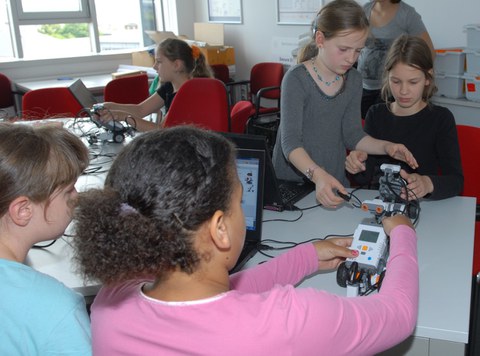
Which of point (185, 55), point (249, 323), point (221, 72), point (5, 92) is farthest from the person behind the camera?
point (221, 72)

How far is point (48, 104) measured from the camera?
335cm

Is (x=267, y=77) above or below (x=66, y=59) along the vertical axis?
below

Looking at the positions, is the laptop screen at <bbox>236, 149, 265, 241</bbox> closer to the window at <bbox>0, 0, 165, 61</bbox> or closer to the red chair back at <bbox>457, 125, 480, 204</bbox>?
the red chair back at <bbox>457, 125, 480, 204</bbox>

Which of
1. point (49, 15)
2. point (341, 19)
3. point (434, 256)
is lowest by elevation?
point (434, 256)

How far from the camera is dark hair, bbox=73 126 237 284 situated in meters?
0.72

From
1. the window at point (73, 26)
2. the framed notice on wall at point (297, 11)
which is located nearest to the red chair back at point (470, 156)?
the framed notice on wall at point (297, 11)

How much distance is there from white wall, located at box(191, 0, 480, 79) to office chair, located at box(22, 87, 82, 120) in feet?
8.24

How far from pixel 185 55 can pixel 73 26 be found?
3013 mm

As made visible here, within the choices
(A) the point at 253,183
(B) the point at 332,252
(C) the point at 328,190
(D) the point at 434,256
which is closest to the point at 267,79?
(C) the point at 328,190

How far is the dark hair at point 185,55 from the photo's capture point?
3.15m

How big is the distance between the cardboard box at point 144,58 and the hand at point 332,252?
439 centimetres

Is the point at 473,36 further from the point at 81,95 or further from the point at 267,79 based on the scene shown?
the point at 81,95

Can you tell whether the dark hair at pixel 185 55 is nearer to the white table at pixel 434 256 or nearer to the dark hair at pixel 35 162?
the white table at pixel 434 256

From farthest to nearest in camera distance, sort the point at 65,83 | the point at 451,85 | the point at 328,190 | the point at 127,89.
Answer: the point at 65,83 → the point at 127,89 → the point at 451,85 → the point at 328,190
